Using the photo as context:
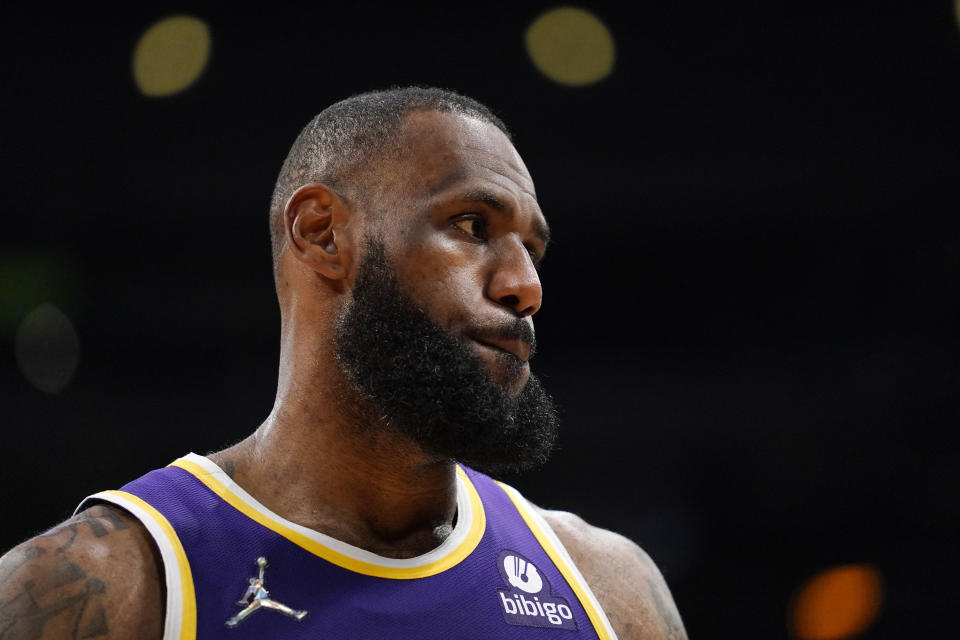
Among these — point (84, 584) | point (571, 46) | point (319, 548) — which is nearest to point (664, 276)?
point (571, 46)

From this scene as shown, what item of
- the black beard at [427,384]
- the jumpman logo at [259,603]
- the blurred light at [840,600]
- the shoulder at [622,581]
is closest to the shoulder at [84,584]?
the jumpman logo at [259,603]

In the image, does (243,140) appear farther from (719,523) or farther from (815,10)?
(719,523)

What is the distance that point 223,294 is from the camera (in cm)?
584

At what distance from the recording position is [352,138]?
1.79m

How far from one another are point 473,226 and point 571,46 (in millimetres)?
3623

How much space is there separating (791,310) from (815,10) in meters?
1.89

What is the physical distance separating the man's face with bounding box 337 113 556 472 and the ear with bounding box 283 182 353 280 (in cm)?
6

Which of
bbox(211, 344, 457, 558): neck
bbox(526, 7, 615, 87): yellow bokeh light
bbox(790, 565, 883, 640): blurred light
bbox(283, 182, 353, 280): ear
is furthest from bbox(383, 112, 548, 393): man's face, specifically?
bbox(790, 565, 883, 640): blurred light

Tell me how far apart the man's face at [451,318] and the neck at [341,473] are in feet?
0.19

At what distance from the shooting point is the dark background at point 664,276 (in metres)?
5.17

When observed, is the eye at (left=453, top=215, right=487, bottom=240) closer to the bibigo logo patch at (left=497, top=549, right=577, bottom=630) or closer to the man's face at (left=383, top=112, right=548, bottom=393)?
the man's face at (left=383, top=112, right=548, bottom=393)

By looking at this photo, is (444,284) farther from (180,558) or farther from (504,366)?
(180,558)

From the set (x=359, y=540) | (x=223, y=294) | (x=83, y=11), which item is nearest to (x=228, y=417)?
(x=223, y=294)

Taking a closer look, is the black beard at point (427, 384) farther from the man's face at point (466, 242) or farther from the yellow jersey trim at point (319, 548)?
the yellow jersey trim at point (319, 548)
